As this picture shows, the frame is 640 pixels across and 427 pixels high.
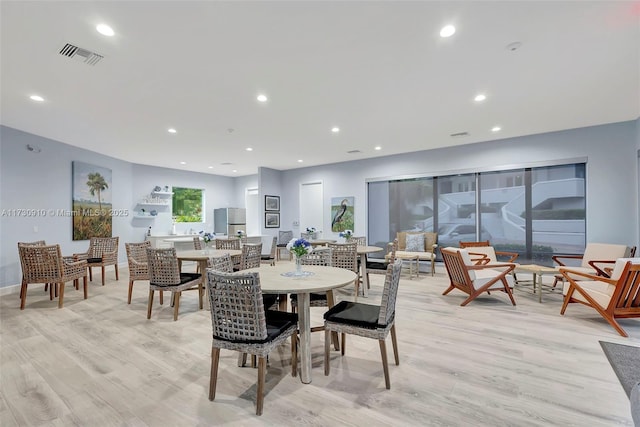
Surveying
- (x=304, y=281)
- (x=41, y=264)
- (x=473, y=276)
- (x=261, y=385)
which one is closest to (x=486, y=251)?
(x=473, y=276)

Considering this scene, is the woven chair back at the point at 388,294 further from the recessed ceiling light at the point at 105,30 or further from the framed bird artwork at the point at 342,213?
the framed bird artwork at the point at 342,213

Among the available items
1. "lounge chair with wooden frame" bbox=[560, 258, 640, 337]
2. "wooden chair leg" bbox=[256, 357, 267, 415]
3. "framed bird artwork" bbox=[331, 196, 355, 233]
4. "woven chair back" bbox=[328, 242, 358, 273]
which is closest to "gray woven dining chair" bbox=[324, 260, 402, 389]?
"wooden chair leg" bbox=[256, 357, 267, 415]

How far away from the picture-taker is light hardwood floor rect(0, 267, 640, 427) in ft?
6.54

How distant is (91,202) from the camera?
679 cm

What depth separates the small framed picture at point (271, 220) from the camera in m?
9.16

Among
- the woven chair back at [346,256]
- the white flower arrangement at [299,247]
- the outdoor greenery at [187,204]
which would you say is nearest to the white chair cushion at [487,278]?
the woven chair back at [346,256]

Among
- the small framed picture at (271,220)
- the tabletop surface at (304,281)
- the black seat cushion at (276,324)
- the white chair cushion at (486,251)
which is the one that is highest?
the small framed picture at (271,220)

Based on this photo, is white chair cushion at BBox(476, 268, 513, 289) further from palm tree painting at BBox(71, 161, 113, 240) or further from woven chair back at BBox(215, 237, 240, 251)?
palm tree painting at BBox(71, 161, 113, 240)

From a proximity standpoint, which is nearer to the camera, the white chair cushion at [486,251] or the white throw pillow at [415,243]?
the white chair cushion at [486,251]

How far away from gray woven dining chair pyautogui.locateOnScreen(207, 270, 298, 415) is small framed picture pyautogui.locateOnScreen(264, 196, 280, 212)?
7.16 m

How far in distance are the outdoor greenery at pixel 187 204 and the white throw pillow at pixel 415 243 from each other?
6790mm

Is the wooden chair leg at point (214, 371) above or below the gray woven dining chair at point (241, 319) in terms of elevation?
below

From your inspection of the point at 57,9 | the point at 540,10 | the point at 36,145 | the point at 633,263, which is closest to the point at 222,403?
the point at 57,9

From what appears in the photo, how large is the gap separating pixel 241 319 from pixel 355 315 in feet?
2.98
